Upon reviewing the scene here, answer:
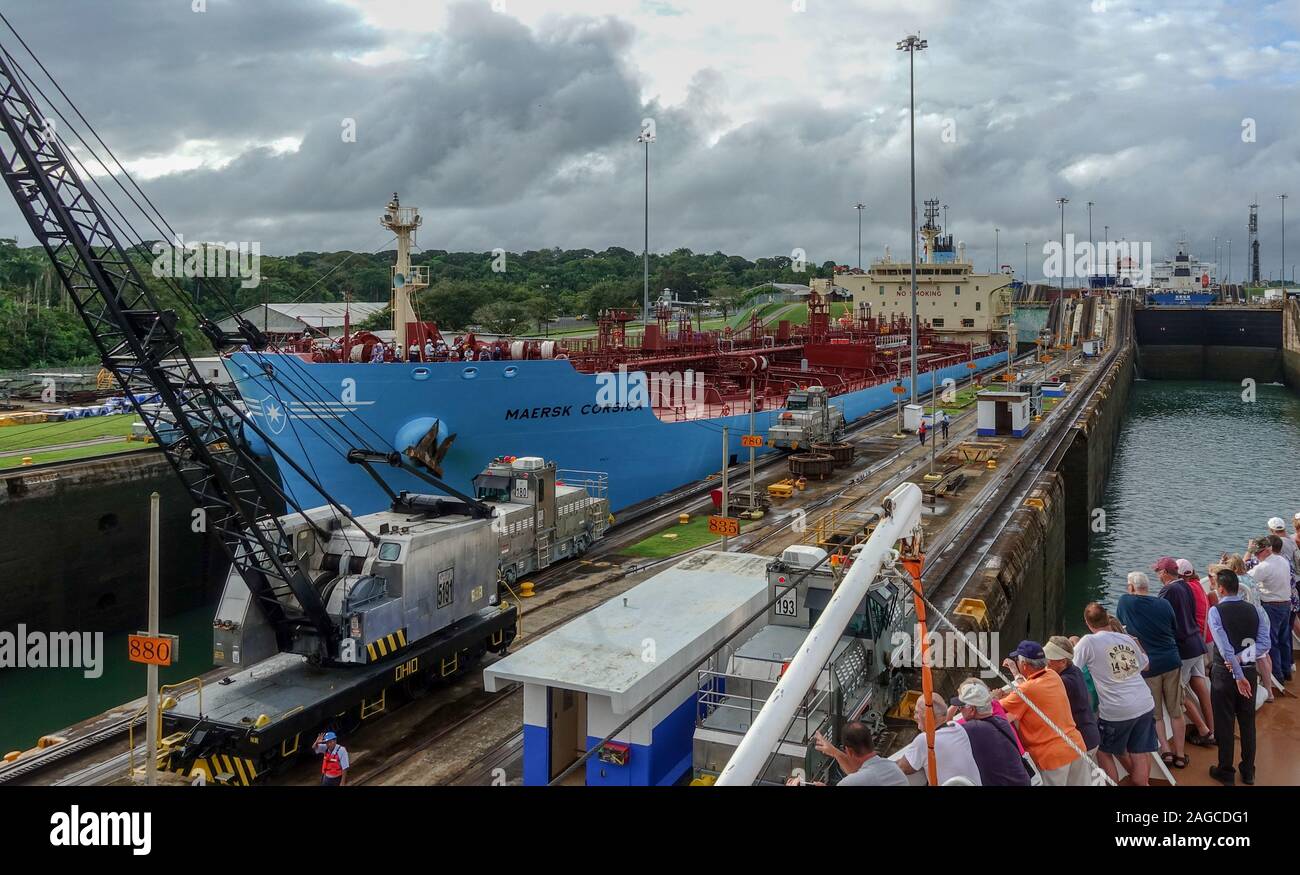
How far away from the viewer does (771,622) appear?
14562 millimetres

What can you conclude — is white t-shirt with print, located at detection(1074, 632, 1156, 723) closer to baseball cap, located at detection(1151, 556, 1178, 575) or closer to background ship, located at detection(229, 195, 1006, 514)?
baseball cap, located at detection(1151, 556, 1178, 575)

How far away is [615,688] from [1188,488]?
47280 millimetres

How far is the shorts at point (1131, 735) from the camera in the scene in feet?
30.7

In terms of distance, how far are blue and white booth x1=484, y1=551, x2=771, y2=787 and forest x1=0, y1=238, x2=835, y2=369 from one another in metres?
12.2

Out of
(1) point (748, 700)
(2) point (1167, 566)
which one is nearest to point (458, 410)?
(1) point (748, 700)

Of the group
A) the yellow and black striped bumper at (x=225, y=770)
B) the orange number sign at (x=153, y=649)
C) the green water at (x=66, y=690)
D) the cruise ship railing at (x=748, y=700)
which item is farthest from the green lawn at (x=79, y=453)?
the cruise ship railing at (x=748, y=700)

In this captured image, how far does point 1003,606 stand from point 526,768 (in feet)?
44.4

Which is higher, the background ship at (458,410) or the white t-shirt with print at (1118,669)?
the background ship at (458,410)

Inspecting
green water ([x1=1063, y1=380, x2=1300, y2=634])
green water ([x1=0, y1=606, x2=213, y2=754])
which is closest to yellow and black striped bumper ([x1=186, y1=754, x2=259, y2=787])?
green water ([x1=0, y1=606, x2=213, y2=754])

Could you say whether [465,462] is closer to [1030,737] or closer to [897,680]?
[897,680]

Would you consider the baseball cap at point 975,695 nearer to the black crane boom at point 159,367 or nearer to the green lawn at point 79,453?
the black crane boom at point 159,367

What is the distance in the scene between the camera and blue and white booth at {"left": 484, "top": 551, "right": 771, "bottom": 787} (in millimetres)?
12273

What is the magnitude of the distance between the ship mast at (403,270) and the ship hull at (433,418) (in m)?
3.99

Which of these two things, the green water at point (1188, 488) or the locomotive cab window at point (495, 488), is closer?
the locomotive cab window at point (495, 488)
